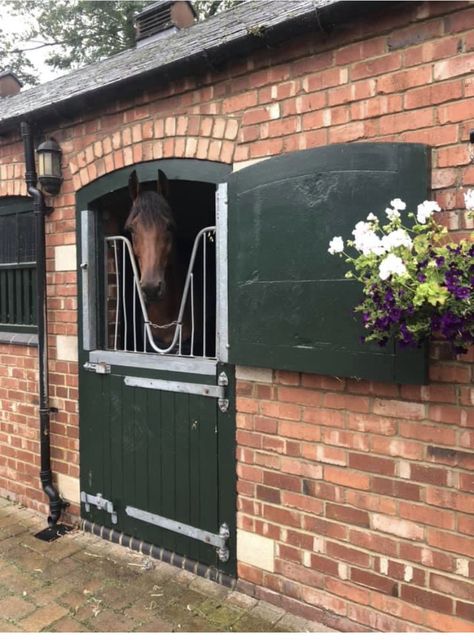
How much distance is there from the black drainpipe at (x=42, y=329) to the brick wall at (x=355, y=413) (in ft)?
3.77

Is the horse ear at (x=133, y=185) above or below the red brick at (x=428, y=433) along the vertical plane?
above

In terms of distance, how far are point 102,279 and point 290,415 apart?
1.98 m

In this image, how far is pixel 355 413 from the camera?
8.65ft

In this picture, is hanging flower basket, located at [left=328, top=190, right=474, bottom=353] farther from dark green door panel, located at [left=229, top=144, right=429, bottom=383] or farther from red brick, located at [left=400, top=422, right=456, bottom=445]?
red brick, located at [left=400, top=422, right=456, bottom=445]

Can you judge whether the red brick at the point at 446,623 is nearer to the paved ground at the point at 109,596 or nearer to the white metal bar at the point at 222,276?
the paved ground at the point at 109,596

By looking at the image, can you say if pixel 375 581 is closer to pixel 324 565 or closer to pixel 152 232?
pixel 324 565

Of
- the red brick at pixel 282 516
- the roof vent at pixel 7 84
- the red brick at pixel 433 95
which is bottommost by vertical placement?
the red brick at pixel 282 516

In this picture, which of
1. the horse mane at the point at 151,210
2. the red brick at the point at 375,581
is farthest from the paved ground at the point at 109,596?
the horse mane at the point at 151,210

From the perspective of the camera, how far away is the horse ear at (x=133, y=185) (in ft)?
11.3

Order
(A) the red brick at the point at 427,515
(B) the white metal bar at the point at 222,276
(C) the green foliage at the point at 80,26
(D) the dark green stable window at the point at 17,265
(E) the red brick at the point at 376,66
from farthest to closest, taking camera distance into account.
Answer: (C) the green foliage at the point at 80,26 → (D) the dark green stable window at the point at 17,265 → (B) the white metal bar at the point at 222,276 → (E) the red brick at the point at 376,66 → (A) the red brick at the point at 427,515

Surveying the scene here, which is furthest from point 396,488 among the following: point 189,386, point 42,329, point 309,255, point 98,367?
point 42,329

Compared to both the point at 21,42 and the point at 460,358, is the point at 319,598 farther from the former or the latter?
the point at 21,42

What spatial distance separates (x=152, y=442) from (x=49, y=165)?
2326 mm

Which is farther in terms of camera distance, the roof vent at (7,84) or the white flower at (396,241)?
the roof vent at (7,84)
